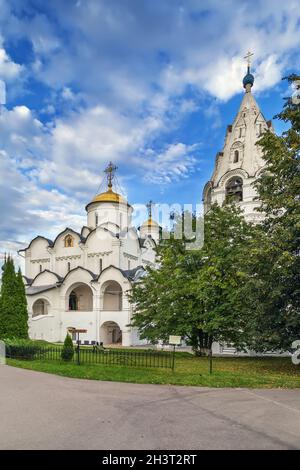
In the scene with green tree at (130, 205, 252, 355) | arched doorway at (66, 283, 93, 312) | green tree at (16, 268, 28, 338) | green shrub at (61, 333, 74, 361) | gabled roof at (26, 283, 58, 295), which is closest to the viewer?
green shrub at (61, 333, 74, 361)

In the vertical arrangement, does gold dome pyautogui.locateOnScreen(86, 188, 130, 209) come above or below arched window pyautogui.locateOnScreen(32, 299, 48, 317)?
above

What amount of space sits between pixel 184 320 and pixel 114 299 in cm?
1900

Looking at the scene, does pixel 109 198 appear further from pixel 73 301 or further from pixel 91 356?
pixel 91 356

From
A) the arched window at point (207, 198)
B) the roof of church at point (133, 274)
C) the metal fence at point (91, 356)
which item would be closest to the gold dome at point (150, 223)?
the roof of church at point (133, 274)

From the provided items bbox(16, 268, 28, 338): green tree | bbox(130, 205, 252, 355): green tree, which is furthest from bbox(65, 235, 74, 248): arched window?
bbox(130, 205, 252, 355): green tree

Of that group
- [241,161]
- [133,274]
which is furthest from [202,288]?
[133,274]

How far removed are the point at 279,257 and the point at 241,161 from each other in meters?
16.2

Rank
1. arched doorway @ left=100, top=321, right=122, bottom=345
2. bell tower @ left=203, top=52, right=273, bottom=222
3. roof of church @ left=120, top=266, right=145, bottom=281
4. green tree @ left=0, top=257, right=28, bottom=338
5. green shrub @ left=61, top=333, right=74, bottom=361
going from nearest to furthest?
green shrub @ left=61, top=333, right=74, bottom=361 < green tree @ left=0, top=257, right=28, bottom=338 < bell tower @ left=203, top=52, right=273, bottom=222 < roof of church @ left=120, top=266, right=145, bottom=281 < arched doorway @ left=100, top=321, right=122, bottom=345

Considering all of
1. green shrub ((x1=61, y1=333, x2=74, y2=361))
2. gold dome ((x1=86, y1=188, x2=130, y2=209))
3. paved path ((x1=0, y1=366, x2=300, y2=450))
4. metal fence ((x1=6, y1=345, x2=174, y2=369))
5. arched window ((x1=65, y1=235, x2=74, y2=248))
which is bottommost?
metal fence ((x1=6, y1=345, x2=174, y2=369))

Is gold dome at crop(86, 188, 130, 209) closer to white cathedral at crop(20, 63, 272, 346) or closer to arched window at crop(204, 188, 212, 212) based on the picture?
white cathedral at crop(20, 63, 272, 346)

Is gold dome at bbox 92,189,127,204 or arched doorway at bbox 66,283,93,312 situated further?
gold dome at bbox 92,189,127,204

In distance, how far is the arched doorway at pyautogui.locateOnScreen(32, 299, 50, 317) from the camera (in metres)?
34.8

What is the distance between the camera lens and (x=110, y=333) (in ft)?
105

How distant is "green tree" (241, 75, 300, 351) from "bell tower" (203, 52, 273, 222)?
11623 mm
